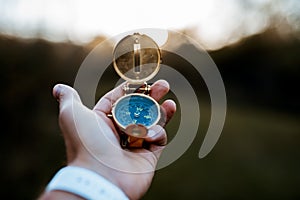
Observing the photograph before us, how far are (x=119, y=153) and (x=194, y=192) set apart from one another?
11.6 feet

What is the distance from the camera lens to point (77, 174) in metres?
1.26

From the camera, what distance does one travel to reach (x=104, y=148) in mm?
1471

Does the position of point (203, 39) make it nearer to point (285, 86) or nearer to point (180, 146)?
point (285, 86)

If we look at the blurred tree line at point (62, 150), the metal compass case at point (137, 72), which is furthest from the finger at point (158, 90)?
the blurred tree line at point (62, 150)

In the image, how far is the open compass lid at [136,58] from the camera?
1.67 metres

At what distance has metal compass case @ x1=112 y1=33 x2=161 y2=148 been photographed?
5.40 ft

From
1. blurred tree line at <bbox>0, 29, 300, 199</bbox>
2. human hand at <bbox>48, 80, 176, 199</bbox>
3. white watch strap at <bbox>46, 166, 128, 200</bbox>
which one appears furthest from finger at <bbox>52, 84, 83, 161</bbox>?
blurred tree line at <bbox>0, 29, 300, 199</bbox>

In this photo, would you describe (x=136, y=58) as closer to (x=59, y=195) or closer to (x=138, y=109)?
(x=138, y=109)

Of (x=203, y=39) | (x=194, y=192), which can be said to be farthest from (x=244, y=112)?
(x=194, y=192)

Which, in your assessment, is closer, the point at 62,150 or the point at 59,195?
the point at 59,195

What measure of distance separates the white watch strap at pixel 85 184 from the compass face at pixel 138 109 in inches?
15.0

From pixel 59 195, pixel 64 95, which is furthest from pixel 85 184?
pixel 64 95

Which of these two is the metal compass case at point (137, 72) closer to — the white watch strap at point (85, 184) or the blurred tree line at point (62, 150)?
the white watch strap at point (85, 184)

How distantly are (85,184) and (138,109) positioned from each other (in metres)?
0.48
